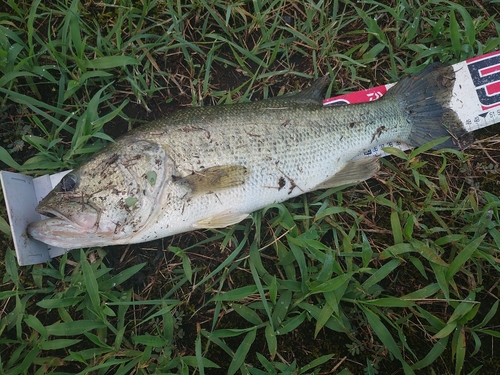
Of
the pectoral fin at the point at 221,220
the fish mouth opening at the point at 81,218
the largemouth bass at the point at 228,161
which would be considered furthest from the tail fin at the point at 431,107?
the fish mouth opening at the point at 81,218

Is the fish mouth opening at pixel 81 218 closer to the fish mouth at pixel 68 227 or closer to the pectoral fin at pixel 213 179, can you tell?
the fish mouth at pixel 68 227

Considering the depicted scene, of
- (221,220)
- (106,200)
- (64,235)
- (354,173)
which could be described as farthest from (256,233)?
(64,235)

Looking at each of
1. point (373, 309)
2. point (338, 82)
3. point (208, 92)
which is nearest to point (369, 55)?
point (338, 82)

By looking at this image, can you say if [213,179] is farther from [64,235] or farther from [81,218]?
[64,235]

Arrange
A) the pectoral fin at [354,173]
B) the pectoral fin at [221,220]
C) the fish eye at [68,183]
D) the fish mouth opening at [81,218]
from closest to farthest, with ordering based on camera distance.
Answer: the fish mouth opening at [81,218], the fish eye at [68,183], the pectoral fin at [221,220], the pectoral fin at [354,173]

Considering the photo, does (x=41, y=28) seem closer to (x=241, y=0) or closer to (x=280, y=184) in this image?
(x=241, y=0)

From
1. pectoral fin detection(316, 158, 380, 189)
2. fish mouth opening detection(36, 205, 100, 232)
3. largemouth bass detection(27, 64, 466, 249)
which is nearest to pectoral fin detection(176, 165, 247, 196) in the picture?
largemouth bass detection(27, 64, 466, 249)
